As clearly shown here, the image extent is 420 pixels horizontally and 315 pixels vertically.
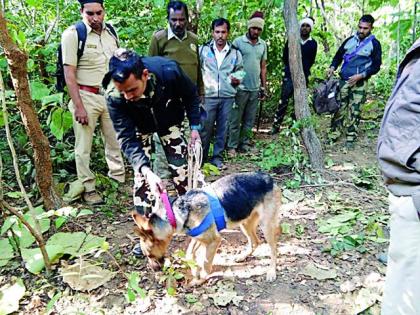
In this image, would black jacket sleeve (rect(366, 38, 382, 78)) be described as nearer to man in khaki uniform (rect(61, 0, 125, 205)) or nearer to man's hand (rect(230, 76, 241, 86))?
man's hand (rect(230, 76, 241, 86))

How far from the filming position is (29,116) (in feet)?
12.1

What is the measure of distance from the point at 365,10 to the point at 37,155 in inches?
458

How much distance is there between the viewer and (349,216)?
4480mm

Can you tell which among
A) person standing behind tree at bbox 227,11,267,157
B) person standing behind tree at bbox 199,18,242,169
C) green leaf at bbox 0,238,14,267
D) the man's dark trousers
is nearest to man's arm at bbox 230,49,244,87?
person standing behind tree at bbox 199,18,242,169

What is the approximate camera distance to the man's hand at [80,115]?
4.44m

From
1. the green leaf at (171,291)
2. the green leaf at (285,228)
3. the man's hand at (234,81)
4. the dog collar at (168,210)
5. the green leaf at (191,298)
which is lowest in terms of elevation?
the green leaf at (191,298)

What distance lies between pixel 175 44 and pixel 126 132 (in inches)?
95.5

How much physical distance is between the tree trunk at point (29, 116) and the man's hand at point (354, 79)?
5503mm

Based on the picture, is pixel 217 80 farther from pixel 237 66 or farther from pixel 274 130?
pixel 274 130

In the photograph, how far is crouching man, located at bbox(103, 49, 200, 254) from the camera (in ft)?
9.80

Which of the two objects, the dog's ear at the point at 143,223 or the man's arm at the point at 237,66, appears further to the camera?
the man's arm at the point at 237,66

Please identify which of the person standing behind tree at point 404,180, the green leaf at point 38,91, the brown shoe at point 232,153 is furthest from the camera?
the brown shoe at point 232,153

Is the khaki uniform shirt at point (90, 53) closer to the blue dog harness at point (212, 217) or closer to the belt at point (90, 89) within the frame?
the belt at point (90, 89)

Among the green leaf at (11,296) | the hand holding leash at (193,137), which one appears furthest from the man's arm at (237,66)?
the green leaf at (11,296)
